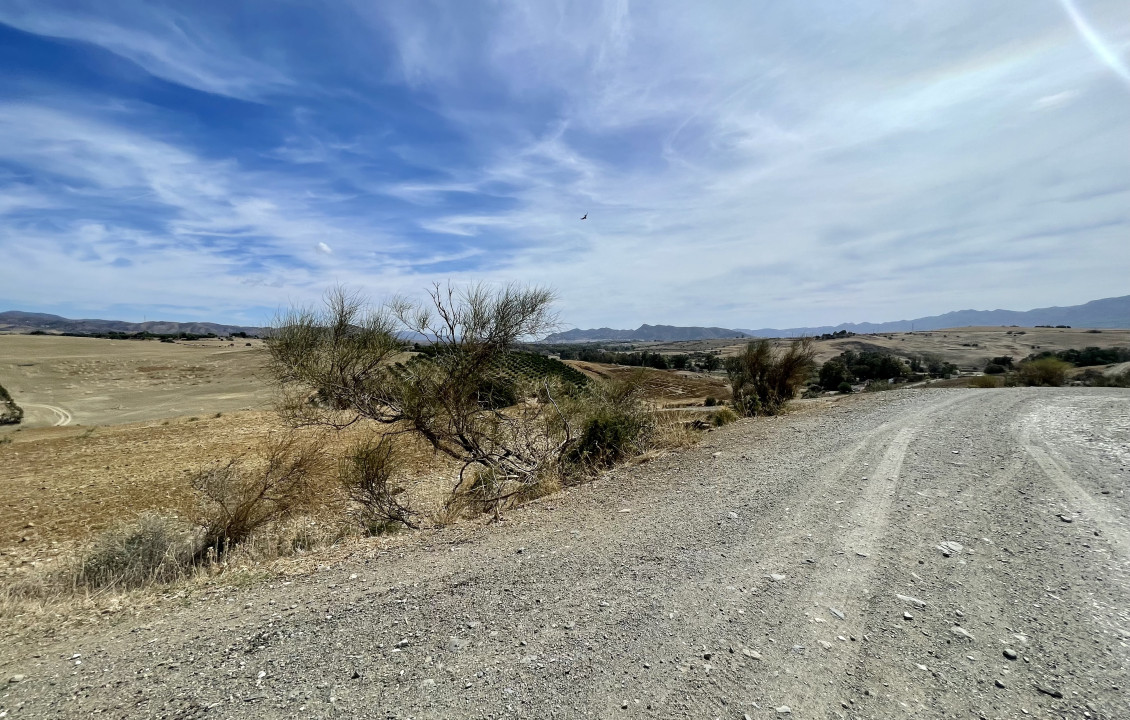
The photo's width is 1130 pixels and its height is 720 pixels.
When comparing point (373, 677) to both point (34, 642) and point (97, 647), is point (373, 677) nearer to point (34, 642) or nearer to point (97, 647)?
point (97, 647)

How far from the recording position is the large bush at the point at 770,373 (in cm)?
1703

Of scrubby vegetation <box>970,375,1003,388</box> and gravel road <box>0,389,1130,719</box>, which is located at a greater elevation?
scrubby vegetation <box>970,375,1003,388</box>

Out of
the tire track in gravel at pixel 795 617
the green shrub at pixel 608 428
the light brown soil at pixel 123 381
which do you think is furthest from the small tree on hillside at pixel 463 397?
the light brown soil at pixel 123 381

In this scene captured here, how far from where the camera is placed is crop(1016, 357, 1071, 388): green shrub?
760 inches

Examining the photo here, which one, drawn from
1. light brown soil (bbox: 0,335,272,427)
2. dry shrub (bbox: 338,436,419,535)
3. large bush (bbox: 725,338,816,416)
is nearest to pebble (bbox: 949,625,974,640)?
dry shrub (bbox: 338,436,419,535)

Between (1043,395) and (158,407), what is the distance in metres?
44.1

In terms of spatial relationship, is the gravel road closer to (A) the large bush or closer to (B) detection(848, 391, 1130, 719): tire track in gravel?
(B) detection(848, 391, 1130, 719): tire track in gravel

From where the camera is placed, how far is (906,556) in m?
4.17

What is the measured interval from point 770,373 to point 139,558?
16.5 meters

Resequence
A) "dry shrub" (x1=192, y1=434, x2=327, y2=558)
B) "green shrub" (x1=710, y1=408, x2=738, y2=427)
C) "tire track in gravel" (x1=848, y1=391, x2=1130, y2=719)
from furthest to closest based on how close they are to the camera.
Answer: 1. "green shrub" (x1=710, y1=408, x2=738, y2=427)
2. "dry shrub" (x1=192, y1=434, x2=327, y2=558)
3. "tire track in gravel" (x1=848, y1=391, x2=1130, y2=719)

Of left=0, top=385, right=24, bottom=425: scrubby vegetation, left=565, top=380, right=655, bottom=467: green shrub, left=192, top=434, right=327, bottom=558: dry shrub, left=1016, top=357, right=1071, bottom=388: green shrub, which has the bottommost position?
left=0, top=385, right=24, bottom=425: scrubby vegetation

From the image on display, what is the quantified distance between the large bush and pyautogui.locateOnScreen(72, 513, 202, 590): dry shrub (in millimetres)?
14571

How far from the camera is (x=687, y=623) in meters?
3.36

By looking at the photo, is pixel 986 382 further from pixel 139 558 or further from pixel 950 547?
pixel 139 558
